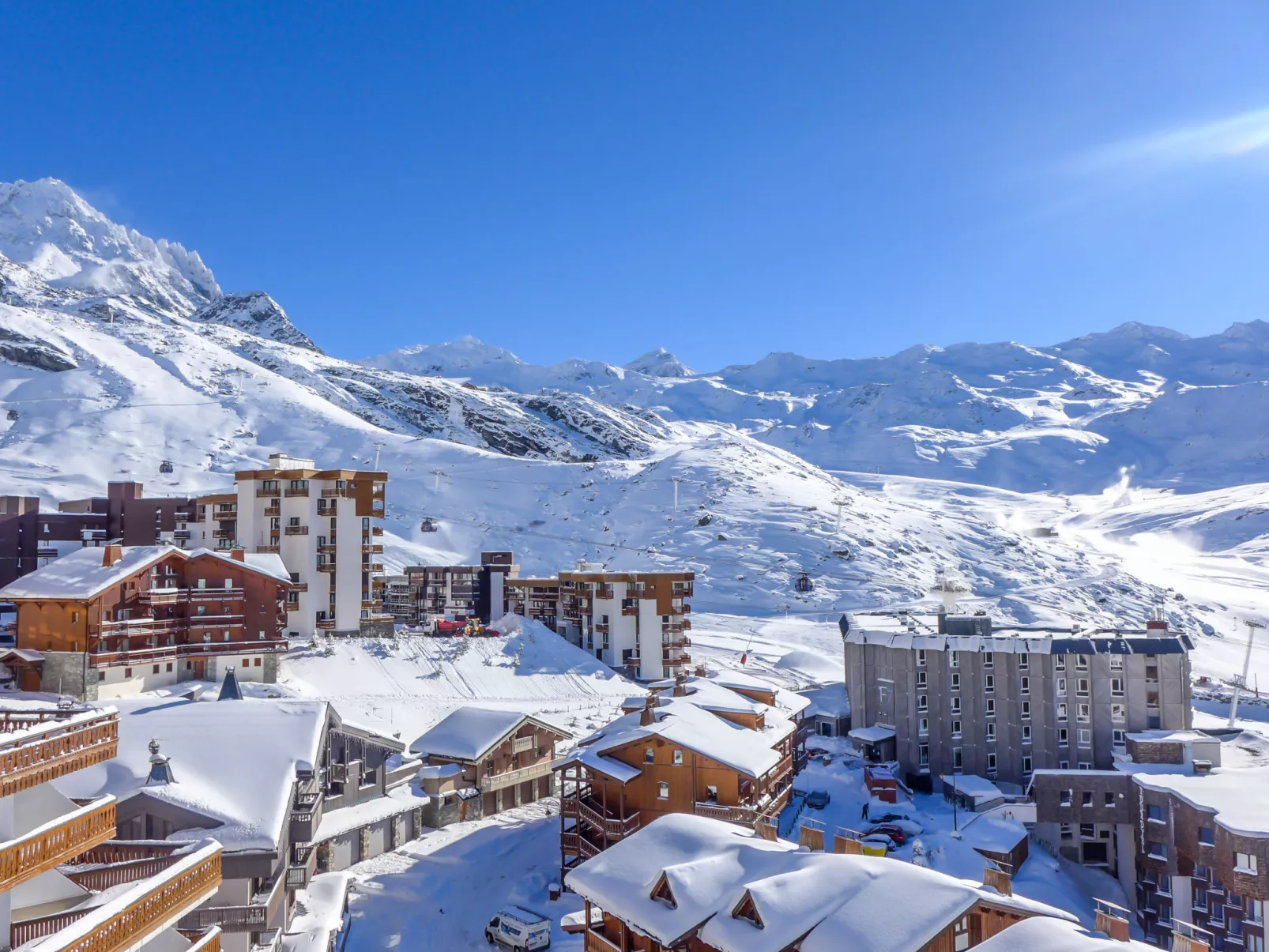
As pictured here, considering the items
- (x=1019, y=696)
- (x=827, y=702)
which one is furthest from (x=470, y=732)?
(x=1019, y=696)

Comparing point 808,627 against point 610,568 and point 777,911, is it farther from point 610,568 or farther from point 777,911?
point 777,911

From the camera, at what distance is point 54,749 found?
10969 mm

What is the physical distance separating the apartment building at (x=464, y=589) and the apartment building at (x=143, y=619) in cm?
3099

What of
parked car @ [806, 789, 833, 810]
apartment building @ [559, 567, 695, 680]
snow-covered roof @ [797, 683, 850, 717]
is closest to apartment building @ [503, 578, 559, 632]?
apartment building @ [559, 567, 695, 680]

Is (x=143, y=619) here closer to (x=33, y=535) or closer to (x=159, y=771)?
(x=159, y=771)

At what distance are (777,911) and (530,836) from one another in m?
21.0

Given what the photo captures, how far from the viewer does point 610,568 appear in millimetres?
100688

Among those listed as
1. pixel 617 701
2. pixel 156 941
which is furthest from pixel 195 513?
pixel 156 941

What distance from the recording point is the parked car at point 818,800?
41.5m

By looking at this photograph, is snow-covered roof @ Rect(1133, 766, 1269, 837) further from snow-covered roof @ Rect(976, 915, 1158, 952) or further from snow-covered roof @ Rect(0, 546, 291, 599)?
snow-covered roof @ Rect(0, 546, 291, 599)

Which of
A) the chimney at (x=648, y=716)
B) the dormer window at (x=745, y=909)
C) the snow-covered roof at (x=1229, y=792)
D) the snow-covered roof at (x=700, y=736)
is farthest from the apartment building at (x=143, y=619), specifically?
the snow-covered roof at (x=1229, y=792)

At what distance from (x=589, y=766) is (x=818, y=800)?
14572mm

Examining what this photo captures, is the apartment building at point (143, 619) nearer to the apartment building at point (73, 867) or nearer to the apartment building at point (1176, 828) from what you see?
the apartment building at point (73, 867)

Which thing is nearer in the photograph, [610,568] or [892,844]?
[892,844]
